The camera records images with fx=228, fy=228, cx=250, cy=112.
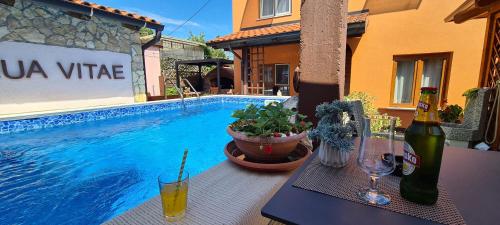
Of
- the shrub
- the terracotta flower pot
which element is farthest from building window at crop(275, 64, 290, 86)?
the terracotta flower pot

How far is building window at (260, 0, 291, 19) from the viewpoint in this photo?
8.22 m

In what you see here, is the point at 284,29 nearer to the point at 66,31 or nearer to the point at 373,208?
the point at 66,31

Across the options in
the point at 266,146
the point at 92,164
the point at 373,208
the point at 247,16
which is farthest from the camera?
the point at 247,16

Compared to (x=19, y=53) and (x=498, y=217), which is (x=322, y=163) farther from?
(x=19, y=53)

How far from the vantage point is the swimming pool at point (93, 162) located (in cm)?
221

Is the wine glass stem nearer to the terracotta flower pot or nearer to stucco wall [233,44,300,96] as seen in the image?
the terracotta flower pot

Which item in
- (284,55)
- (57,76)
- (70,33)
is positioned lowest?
(57,76)

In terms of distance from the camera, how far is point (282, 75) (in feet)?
29.6

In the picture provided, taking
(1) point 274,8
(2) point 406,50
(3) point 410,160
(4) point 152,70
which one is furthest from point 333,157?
(4) point 152,70

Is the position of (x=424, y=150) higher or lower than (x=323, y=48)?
lower

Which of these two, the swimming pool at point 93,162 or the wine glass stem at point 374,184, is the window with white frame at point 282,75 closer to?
the swimming pool at point 93,162

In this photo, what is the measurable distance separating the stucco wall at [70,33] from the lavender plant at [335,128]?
6.71 meters

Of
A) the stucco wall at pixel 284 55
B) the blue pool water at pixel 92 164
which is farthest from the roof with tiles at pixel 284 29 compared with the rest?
the blue pool water at pixel 92 164

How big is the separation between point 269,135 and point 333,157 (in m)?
0.38
